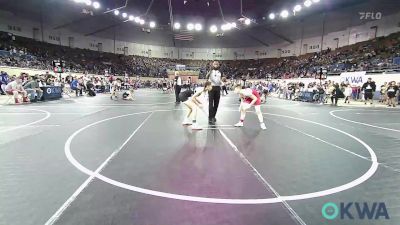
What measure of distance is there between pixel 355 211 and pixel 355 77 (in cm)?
2314

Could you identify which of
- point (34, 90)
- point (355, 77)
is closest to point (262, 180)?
point (34, 90)

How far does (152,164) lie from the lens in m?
4.00

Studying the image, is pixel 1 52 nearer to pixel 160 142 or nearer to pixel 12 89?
pixel 12 89

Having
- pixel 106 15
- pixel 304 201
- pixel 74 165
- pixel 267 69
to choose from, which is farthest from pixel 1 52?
pixel 267 69

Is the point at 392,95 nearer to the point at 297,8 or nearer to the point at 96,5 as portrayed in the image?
the point at 297,8

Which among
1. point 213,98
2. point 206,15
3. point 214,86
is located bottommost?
point 213,98

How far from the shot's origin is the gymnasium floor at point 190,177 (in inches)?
99.5

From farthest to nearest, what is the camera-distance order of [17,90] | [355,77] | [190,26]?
1. [190,26]
2. [355,77]
3. [17,90]

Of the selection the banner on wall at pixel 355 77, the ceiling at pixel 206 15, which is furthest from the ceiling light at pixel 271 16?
the banner on wall at pixel 355 77

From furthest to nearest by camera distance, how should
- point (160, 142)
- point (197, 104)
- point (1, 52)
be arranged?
1. point (1, 52)
2. point (197, 104)
3. point (160, 142)

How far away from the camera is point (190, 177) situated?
3482 mm

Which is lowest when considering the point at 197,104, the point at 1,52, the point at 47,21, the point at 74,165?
the point at 74,165

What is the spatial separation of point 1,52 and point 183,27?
28.9m

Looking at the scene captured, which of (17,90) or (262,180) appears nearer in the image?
(262,180)
